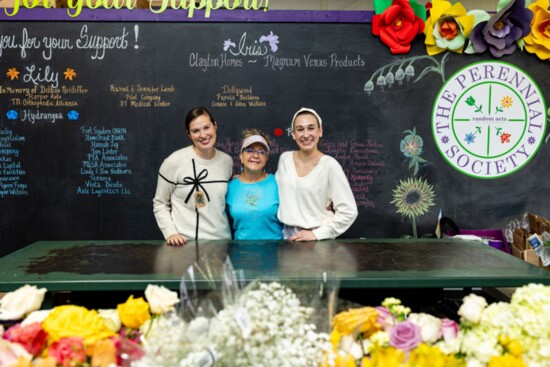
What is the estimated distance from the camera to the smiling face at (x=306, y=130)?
288cm

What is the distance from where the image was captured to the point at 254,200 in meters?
2.93

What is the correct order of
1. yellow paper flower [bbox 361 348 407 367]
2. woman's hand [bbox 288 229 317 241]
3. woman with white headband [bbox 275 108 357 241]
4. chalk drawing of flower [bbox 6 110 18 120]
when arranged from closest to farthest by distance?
1. yellow paper flower [bbox 361 348 407 367]
2. woman's hand [bbox 288 229 317 241]
3. woman with white headband [bbox 275 108 357 241]
4. chalk drawing of flower [bbox 6 110 18 120]

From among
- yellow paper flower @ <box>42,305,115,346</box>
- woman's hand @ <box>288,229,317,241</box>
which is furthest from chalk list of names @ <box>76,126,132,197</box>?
yellow paper flower @ <box>42,305,115,346</box>

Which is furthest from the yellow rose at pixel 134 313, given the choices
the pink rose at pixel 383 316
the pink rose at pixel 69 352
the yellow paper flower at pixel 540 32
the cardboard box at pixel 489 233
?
the yellow paper flower at pixel 540 32

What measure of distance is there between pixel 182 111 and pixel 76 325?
307 centimetres

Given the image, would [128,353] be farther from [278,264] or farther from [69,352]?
[278,264]

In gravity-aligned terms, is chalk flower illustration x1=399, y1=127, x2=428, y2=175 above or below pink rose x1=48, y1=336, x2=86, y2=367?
above

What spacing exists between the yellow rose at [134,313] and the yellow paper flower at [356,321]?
450mm

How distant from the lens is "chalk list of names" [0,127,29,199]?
412 centimetres

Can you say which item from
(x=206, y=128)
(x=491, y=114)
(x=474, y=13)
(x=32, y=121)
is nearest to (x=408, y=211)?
(x=491, y=114)

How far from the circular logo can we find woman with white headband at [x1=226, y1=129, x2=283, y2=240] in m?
1.85

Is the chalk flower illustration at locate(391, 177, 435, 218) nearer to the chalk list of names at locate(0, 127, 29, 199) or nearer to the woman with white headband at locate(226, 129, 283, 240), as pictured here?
the woman with white headband at locate(226, 129, 283, 240)

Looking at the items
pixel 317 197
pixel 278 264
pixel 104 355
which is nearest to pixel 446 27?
pixel 317 197

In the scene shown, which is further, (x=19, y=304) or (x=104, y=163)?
(x=104, y=163)
